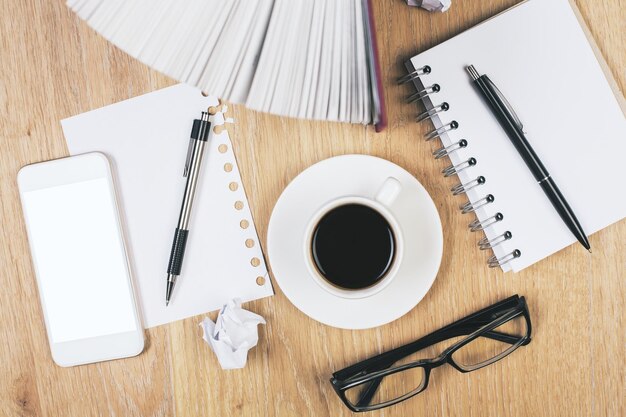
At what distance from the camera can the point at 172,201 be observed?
0.71 metres

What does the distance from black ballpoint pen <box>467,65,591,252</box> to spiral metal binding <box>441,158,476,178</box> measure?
6 cm

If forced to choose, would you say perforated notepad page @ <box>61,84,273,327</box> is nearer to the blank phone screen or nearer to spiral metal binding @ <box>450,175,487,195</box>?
the blank phone screen

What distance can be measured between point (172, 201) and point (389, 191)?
0.29 meters

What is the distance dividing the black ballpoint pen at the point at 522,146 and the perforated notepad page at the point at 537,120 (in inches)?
0.4

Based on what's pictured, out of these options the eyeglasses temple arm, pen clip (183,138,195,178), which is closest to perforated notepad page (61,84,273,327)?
pen clip (183,138,195,178)

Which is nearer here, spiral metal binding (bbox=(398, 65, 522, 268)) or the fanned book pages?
the fanned book pages

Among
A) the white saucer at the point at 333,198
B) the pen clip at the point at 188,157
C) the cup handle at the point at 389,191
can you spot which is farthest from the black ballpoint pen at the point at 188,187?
the cup handle at the point at 389,191

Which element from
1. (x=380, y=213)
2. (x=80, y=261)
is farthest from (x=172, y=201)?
(x=380, y=213)

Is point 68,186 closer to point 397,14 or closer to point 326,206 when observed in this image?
point 326,206

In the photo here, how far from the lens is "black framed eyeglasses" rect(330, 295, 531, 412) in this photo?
70cm

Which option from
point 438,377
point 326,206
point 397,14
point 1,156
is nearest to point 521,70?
point 397,14

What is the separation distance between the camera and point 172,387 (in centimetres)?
72

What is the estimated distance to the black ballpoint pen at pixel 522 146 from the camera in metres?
A: 0.67

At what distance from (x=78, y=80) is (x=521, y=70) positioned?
1.92ft
